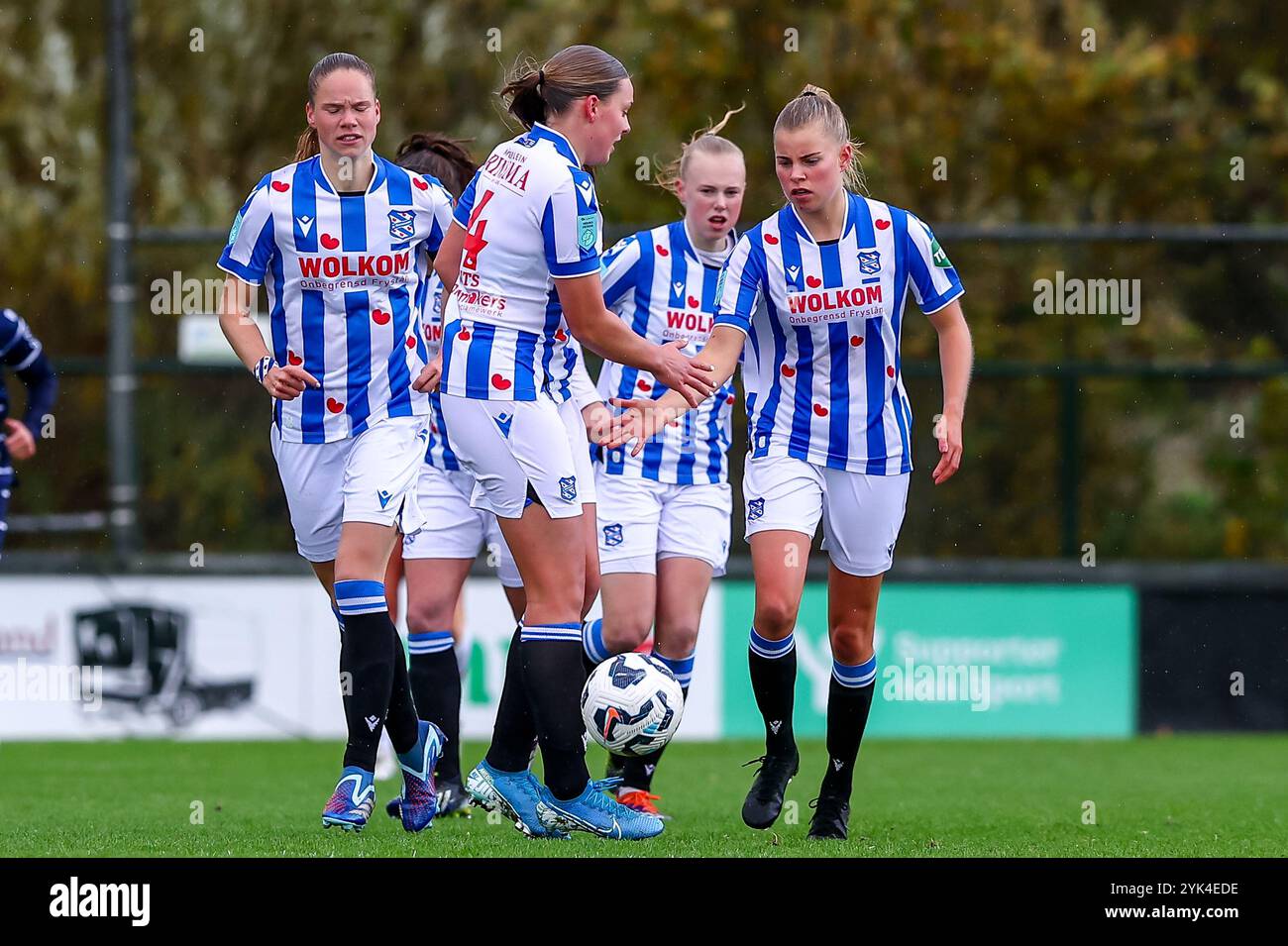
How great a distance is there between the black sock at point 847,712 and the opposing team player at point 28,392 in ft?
12.4

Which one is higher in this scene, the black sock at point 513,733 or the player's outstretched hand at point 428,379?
the player's outstretched hand at point 428,379

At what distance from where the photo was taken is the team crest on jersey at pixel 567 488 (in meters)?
5.19

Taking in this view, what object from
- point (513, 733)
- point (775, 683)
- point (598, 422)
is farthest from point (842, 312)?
point (513, 733)

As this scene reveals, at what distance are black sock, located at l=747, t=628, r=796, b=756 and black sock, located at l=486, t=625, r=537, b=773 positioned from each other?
73cm

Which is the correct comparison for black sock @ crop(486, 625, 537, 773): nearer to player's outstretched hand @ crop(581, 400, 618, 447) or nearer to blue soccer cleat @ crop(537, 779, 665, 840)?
blue soccer cleat @ crop(537, 779, 665, 840)

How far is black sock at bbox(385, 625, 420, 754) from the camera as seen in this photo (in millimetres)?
5711

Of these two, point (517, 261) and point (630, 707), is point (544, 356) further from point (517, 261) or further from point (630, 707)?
point (630, 707)

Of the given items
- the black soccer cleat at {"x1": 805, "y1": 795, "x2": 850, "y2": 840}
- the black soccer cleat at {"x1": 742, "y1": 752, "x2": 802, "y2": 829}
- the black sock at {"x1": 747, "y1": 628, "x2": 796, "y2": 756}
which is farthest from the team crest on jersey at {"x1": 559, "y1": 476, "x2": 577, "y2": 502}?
the black soccer cleat at {"x1": 805, "y1": 795, "x2": 850, "y2": 840}

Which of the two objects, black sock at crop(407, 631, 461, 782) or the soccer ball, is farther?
black sock at crop(407, 631, 461, 782)

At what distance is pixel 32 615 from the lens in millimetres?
10148

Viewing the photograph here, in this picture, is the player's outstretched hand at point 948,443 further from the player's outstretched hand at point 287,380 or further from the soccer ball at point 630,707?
the player's outstretched hand at point 287,380

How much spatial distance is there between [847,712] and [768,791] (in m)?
0.35

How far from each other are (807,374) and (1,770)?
4466mm
